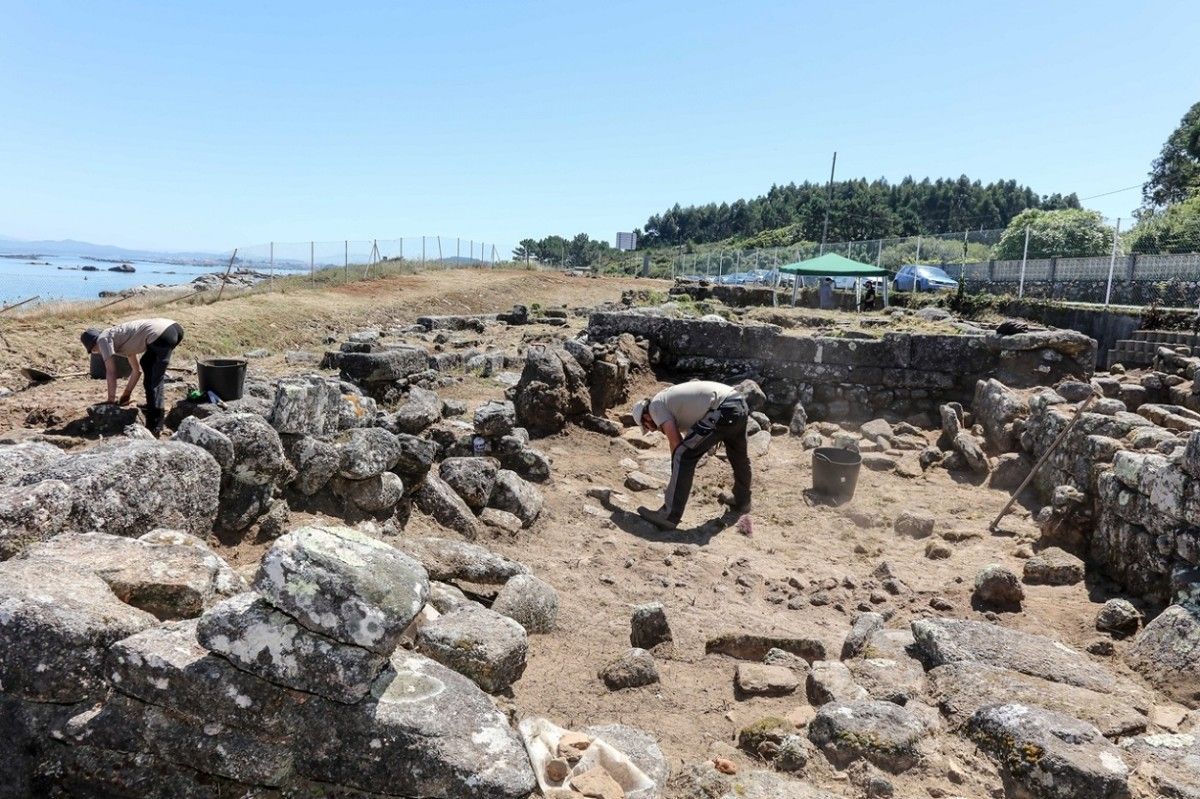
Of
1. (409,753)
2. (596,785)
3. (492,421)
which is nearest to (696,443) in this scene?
(492,421)

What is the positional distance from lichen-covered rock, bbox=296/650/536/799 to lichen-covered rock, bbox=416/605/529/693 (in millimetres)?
857

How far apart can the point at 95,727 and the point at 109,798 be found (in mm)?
249

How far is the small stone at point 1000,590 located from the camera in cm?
544

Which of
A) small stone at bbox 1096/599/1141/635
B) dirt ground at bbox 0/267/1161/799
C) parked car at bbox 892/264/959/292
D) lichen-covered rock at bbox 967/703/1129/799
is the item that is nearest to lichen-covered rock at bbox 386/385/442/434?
dirt ground at bbox 0/267/1161/799

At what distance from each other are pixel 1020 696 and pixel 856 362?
8387 millimetres

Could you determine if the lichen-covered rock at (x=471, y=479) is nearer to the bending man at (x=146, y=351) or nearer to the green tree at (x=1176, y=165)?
the bending man at (x=146, y=351)

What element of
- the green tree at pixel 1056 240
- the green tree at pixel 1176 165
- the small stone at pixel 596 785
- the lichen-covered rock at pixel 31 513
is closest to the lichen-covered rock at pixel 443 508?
the lichen-covered rock at pixel 31 513

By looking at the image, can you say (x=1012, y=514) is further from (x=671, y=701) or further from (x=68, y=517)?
(x=68, y=517)

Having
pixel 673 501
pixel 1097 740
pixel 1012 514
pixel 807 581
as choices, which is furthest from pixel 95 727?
pixel 1012 514

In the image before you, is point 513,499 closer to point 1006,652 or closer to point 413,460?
point 413,460

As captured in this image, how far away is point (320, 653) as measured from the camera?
102 inches

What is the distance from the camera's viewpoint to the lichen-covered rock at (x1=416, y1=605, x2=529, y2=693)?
3580mm

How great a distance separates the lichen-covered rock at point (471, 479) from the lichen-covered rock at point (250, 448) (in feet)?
5.94

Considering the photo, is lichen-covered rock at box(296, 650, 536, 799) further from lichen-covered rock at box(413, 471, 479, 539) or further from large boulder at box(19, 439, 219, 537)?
lichen-covered rock at box(413, 471, 479, 539)
